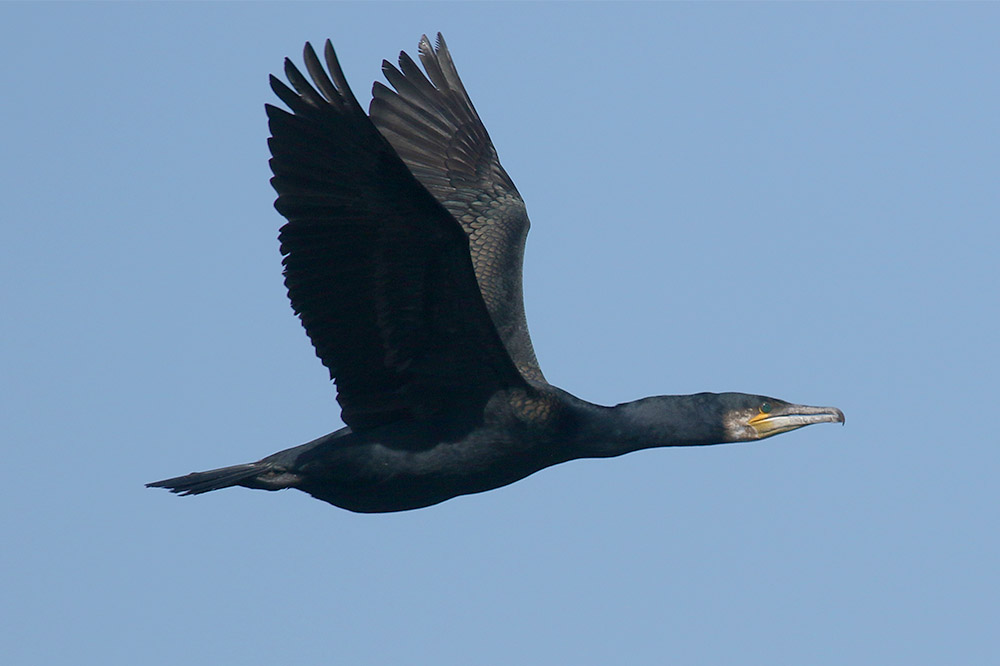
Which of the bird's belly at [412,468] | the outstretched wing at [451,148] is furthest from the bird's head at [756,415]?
the outstretched wing at [451,148]

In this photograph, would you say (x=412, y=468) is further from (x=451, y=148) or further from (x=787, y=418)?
(x=451, y=148)

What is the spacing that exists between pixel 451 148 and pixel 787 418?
14.3 feet

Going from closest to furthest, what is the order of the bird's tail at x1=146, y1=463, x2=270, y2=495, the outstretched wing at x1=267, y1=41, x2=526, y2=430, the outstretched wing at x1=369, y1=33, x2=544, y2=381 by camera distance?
the outstretched wing at x1=267, y1=41, x2=526, y2=430 < the bird's tail at x1=146, y1=463, x2=270, y2=495 < the outstretched wing at x1=369, y1=33, x2=544, y2=381

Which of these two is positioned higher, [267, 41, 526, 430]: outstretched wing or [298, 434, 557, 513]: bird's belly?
[267, 41, 526, 430]: outstretched wing

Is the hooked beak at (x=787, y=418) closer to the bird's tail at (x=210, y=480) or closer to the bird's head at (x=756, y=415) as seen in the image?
the bird's head at (x=756, y=415)

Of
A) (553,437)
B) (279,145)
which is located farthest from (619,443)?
(279,145)

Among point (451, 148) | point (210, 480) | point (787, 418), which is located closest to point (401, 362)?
point (210, 480)

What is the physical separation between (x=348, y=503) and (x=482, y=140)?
13.8ft

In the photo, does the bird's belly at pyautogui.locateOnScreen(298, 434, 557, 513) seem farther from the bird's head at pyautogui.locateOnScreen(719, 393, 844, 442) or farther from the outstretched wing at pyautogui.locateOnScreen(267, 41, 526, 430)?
the bird's head at pyautogui.locateOnScreen(719, 393, 844, 442)

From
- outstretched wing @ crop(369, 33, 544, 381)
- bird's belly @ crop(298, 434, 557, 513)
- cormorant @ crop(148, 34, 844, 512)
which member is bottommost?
bird's belly @ crop(298, 434, 557, 513)

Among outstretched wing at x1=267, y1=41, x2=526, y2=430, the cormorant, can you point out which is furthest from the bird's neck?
outstretched wing at x1=267, y1=41, x2=526, y2=430

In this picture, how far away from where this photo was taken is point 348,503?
980cm

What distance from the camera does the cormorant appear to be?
27.0 feet

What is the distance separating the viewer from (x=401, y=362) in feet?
30.5
